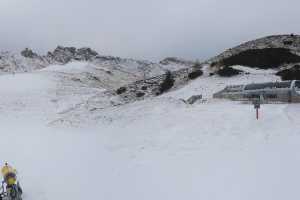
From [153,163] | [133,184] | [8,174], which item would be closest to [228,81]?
[153,163]

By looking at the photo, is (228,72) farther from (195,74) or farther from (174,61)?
(174,61)

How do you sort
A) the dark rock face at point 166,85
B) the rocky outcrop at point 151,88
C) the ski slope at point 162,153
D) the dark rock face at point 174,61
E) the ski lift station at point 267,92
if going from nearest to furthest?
the ski slope at point 162,153 → the ski lift station at point 267,92 → the rocky outcrop at point 151,88 → the dark rock face at point 166,85 → the dark rock face at point 174,61

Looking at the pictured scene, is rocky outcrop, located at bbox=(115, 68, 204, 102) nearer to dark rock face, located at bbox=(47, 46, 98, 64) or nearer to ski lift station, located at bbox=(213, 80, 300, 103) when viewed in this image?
ski lift station, located at bbox=(213, 80, 300, 103)

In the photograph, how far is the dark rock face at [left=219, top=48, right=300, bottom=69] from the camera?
4609 cm

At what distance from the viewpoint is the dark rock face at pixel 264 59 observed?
46094mm

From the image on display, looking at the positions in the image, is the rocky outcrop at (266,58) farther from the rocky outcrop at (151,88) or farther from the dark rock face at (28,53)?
the dark rock face at (28,53)

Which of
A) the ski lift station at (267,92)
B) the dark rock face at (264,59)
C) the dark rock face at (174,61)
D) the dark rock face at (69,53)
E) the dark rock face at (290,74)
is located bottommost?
the dark rock face at (174,61)

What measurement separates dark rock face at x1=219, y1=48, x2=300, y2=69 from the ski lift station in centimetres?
1247

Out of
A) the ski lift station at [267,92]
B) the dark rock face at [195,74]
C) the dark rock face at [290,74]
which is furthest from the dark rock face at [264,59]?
the ski lift station at [267,92]

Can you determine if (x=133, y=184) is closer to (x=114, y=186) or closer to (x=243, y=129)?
(x=114, y=186)

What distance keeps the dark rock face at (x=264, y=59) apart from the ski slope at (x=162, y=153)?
15.5 m

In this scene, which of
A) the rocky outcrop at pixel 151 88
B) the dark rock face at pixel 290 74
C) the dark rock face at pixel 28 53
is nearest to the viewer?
the dark rock face at pixel 290 74

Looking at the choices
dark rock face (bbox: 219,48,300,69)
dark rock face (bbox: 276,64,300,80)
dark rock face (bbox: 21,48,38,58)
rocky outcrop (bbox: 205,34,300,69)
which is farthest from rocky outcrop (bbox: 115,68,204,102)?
dark rock face (bbox: 21,48,38,58)

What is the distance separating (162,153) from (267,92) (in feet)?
52.6
